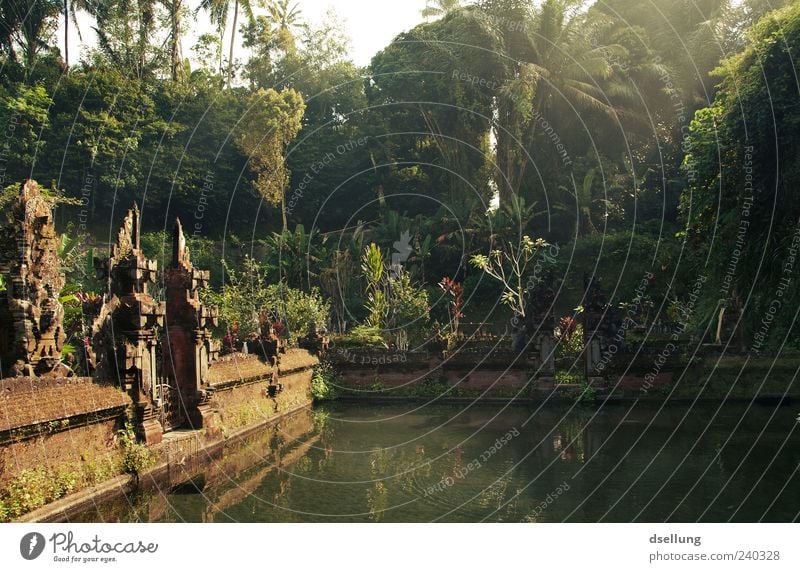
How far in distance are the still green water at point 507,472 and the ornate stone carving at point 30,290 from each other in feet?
11.6

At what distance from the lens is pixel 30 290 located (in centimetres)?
1279

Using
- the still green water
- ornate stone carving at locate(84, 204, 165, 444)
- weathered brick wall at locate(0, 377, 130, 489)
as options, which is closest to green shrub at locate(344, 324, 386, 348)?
the still green water

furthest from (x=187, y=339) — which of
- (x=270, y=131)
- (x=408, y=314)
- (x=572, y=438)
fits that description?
(x=270, y=131)

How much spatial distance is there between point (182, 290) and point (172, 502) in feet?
18.1

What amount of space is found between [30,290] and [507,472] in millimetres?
8849

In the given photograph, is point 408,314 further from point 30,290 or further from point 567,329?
point 30,290

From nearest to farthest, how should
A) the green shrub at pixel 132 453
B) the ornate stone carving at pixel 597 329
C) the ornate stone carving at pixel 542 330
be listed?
the green shrub at pixel 132 453 → the ornate stone carving at pixel 597 329 → the ornate stone carving at pixel 542 330

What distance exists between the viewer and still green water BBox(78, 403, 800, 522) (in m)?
9.88

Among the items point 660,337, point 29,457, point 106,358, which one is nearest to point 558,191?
point 660,337

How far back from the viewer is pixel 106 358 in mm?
11977

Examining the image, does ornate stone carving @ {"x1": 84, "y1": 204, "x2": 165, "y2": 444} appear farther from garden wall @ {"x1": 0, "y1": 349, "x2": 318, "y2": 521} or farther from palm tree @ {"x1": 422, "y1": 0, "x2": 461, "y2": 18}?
palm tree @ {"x1": 422, "y1": 0, "x2": 461, "y2": 18}

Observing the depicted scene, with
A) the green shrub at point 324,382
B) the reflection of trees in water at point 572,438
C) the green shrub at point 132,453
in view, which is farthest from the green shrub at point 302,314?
the green shrub at point 132,453
